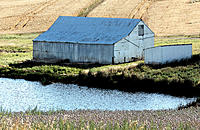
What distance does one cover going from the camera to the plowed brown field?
273 feet

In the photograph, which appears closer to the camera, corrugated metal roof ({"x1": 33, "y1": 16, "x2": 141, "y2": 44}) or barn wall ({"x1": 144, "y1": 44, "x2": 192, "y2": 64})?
barn wall ({"x1": 144, "y1": 44, "x2": 192, "y2": 64})

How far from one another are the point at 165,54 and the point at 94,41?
7.92m

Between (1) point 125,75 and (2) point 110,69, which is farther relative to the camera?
(2) point 110,69

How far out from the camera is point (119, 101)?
28766 millimetres

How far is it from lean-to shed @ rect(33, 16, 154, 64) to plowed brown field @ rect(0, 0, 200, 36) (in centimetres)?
2802

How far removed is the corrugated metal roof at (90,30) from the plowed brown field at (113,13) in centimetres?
2818

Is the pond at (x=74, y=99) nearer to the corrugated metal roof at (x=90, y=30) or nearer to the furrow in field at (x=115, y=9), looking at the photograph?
the corrugated metal roof at (x=90, y=30)

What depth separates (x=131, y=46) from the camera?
4900 cm

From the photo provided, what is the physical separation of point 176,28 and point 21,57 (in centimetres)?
3680

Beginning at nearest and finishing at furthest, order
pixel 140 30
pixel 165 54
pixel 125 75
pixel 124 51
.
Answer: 1. pixel 125 75
2. pixel 165 54
3. pixel 124 51
4. pixel 140 30

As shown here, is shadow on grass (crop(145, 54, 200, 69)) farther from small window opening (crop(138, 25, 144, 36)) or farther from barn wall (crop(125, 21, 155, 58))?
small window opening (crop(138, 25, 144, 36))

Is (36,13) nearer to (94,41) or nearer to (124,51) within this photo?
(94,41)

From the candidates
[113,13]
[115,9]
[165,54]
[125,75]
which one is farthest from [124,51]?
[115,9]

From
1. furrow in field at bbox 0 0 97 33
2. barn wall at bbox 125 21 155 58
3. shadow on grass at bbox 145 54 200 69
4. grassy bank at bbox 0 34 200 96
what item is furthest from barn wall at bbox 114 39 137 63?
furrow in field at bbox 0 0 97 33
